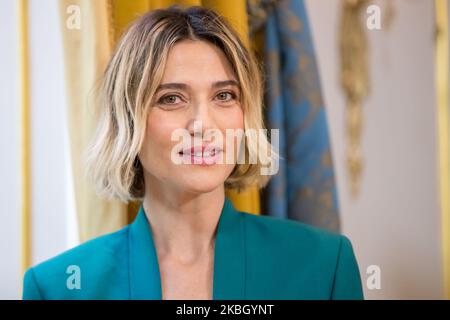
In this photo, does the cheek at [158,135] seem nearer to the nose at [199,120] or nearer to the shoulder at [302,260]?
the nose at [199,120]

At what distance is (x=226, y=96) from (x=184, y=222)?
0.22 meters

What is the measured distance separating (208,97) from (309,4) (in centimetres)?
29

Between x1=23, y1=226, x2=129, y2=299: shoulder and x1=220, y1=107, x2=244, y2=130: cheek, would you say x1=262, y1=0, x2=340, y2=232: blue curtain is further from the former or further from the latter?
x1=23, y1=226, x2=129, y2=299: shoulder

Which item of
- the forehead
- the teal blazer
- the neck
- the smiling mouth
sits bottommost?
the teal blazer

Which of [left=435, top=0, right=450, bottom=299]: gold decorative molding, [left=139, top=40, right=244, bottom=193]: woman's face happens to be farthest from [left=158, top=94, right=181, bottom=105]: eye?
[left=435, top=0, right=450, bottom=299]: gold decorative molding

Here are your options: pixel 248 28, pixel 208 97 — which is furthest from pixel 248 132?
pixel 248 28

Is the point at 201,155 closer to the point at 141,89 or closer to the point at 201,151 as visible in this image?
the point at 201,151

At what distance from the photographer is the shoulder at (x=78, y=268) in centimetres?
89

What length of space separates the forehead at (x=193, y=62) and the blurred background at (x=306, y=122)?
0.38 ft

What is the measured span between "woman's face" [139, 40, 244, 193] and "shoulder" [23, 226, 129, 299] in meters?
0.16

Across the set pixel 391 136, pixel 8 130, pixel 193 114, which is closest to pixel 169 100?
pixel 193 114

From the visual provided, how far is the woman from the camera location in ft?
2.70

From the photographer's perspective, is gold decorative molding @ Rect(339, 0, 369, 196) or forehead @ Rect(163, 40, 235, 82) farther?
gold decorative molding @ Rect(339, 0, 369, 196)

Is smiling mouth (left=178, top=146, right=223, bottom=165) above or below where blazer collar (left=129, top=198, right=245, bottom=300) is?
above
